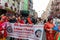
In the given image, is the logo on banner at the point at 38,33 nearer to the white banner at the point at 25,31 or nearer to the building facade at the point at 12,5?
the white banner at the point at 25,31

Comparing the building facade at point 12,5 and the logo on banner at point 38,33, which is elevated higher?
the logo on banner at point 38,33

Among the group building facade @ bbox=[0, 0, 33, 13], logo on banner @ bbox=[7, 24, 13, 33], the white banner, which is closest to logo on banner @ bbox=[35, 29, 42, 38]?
the white banner

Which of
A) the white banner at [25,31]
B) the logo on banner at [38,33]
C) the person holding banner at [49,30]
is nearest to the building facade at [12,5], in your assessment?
the white banner at [25,31]

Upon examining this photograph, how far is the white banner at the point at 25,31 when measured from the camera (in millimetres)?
10469

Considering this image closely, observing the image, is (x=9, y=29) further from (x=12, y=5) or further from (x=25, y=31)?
(x=12, y=5)

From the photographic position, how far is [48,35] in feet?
33.3

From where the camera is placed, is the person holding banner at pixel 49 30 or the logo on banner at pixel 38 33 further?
the logo on banner at pixel 38 33

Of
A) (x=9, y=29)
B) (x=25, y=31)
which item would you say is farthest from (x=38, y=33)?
(x=9, y=29)

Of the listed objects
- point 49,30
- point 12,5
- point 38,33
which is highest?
point 49,30

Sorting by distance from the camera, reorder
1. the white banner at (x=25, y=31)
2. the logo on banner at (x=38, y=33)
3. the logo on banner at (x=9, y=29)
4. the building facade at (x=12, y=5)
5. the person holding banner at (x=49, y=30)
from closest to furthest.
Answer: the person holding banner at (x=49, y=30)
the logo on banner at (x=38, y=33)
the white banner at (x=25, y=31)
the logo on banner at (x=9, y=29)
the building facade at (x=12, y=5)

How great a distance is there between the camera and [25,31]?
1083 cm

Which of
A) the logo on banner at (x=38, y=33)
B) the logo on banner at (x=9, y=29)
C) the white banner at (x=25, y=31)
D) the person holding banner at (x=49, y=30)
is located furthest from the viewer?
the logo on banner at (x=9, y=29)

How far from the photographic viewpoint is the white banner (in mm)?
10469

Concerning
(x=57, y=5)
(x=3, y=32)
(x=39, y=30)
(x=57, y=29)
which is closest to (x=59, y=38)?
(x=57, y=29)
